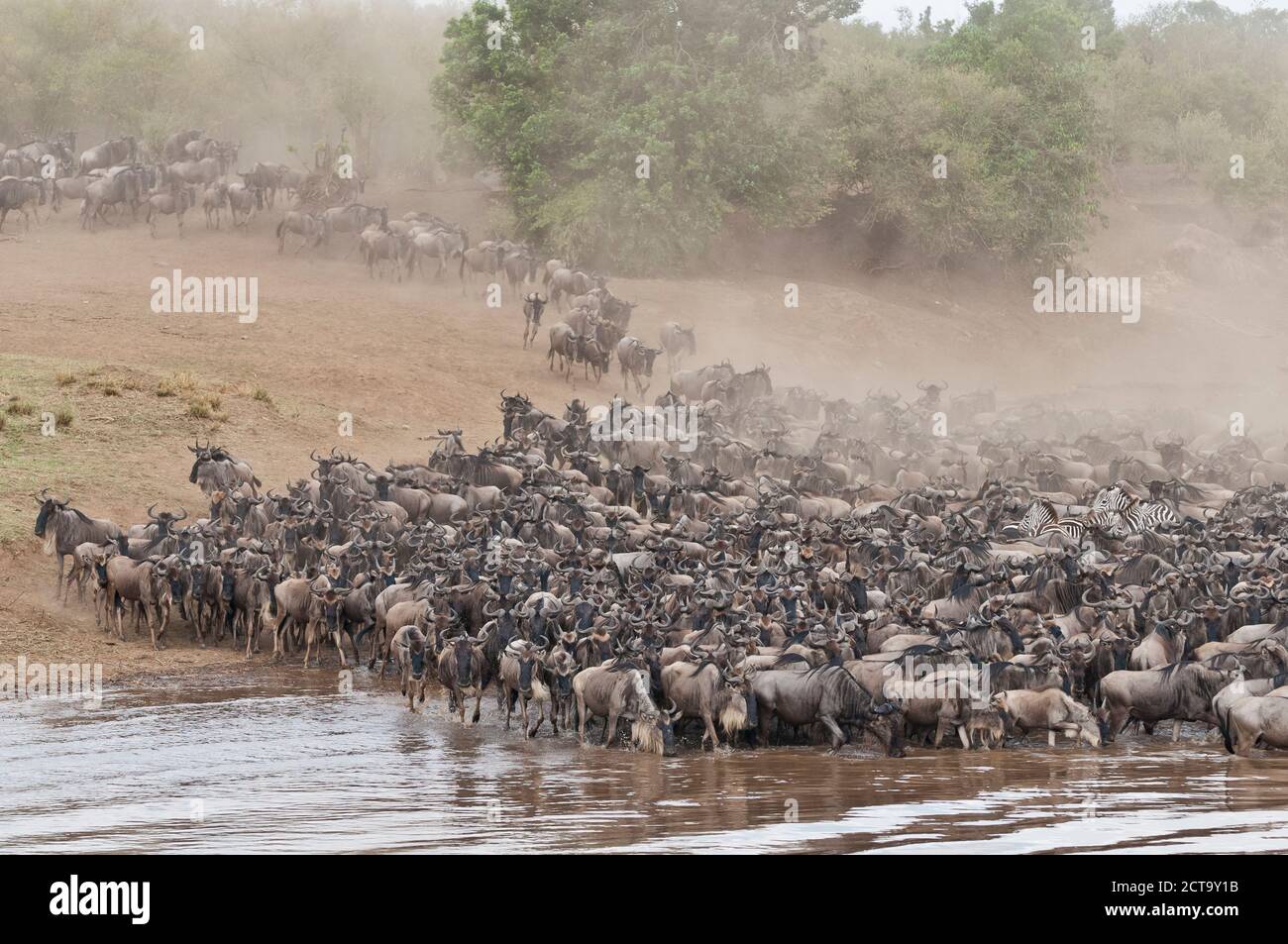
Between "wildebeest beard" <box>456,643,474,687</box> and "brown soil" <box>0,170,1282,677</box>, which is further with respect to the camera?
"brown soil" <box>0,170,1282,677</box>

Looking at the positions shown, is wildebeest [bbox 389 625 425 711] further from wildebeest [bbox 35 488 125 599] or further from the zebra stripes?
the zebra stripes

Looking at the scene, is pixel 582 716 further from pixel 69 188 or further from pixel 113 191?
pixel 69 188

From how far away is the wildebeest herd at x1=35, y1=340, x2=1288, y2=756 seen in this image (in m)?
15.3

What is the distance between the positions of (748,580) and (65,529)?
924 centimetres

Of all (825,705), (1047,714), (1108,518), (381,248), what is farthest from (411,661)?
(381,248)

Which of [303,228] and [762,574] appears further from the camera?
[303,228]

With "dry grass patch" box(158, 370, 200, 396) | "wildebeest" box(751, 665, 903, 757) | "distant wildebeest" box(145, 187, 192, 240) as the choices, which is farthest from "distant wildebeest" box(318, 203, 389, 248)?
"wildebeest" box(751, 665, 903, 757)

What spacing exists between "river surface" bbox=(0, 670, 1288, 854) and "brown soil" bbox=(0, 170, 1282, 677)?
427cm

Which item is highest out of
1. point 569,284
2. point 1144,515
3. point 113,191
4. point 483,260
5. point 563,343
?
point 113,191

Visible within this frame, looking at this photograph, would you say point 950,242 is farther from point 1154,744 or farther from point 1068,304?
point 1154,744

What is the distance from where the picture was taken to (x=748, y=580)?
774 inches

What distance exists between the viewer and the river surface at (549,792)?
39.2ft

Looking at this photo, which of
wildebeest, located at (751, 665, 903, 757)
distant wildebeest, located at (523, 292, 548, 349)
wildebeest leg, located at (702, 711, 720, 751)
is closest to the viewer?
wildebeest, located at (751, 665, 903, 757)

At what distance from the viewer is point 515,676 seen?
640 inches
